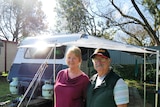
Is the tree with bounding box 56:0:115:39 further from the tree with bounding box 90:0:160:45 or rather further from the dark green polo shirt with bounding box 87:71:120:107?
the dark green polo shirt with bounding box 87:71:120:107

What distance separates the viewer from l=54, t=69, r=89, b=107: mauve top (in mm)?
2193

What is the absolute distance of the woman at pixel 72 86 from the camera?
2.20 meters

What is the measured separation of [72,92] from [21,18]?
80.5 ft

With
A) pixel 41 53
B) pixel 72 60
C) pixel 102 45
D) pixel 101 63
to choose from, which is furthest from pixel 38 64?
pixel 101 63

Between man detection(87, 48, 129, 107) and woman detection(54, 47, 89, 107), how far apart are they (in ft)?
0.63

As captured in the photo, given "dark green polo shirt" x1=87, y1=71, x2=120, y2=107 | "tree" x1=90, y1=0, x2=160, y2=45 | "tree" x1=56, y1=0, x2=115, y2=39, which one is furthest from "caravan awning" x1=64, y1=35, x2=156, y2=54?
"tree" x1=56, y1=0, x2=115, y2=39

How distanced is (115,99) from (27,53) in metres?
5.58

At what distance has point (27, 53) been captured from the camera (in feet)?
22.9

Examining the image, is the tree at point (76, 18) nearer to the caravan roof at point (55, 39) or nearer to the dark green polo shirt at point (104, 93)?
the caravan roof at point (55, 39)

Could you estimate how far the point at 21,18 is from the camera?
25328 mm

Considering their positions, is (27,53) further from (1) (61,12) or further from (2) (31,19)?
(2) (31,19)

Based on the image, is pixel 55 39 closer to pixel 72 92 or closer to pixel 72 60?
pixel 72 60

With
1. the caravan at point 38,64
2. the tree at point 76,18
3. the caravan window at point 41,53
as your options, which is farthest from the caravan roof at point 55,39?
the tree at point 76,18

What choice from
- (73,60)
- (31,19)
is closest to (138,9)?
(73,60)
